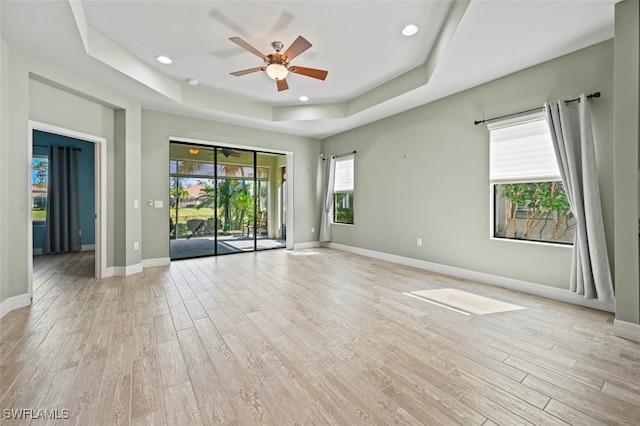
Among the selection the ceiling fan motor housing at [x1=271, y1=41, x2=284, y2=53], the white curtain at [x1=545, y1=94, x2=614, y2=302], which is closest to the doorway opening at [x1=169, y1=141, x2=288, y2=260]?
the ceiling fan motor housing at [x1=271, y1=41, x2=284, y2=53]

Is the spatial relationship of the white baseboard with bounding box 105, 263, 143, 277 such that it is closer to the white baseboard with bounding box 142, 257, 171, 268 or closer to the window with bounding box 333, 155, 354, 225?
the white baseboard with bounding box 142, 257, 171, 268

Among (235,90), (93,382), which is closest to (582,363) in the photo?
(93,382)

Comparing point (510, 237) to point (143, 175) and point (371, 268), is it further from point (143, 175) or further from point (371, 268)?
point (143, 175)

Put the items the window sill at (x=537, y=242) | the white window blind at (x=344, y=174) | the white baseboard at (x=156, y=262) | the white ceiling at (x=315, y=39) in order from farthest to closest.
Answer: the white window blind at (x=344, y=174) → the white baseboard at (x=156, y=262) → the window sill at (x=537, y=242) → the white ceiling at (x=315, y=39)

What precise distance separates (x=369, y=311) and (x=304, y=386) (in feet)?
4.52

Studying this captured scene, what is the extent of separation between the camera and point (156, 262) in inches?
199

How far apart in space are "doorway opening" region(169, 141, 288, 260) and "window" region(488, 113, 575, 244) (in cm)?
480

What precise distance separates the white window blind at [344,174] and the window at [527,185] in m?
3.20

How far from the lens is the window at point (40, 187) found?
20.2 feet

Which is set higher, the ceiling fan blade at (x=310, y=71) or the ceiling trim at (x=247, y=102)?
the ceiling trim at (x=247, y=102)

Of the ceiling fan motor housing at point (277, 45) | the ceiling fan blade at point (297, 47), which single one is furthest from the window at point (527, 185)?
the ceiling fan motor housing at point (277, 45)

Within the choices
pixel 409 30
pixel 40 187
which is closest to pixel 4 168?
pixel 40 187

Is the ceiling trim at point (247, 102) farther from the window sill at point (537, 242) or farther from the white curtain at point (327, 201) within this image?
the window sill at point (537, 242)

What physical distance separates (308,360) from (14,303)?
3.48 m
